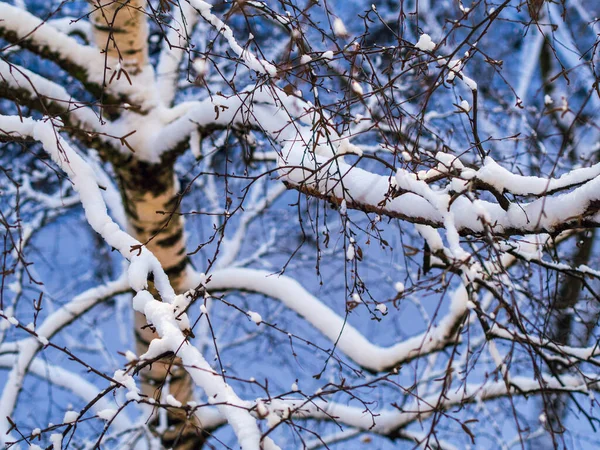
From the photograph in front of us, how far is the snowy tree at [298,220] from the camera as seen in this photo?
1311 mm

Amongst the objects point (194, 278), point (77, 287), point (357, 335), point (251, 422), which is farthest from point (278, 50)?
point (251, 422)

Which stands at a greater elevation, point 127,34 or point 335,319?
point 127,34

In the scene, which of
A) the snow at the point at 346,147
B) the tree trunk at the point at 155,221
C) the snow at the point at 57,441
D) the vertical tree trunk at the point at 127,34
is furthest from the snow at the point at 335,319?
the snow at the point at 57,441

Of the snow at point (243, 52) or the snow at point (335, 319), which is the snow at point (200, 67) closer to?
the snow at point (243, 52)

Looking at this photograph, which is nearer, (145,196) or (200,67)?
(200,67)

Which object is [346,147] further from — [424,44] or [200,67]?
[200,67]

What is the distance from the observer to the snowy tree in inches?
51.6

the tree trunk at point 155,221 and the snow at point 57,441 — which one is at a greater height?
the tree trunk at point 155,221

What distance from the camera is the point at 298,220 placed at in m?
2.85

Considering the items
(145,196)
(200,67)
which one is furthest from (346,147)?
(145,196)

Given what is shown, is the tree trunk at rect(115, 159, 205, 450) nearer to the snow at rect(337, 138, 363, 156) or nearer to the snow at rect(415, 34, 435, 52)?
the snow at rect(337, 138, 363, 156)

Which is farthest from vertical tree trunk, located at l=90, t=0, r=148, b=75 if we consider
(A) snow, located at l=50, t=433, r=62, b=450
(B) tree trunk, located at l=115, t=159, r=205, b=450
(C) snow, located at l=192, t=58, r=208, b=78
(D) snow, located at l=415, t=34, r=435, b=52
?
(A) snow, located at l=50, t=433, r=62, b=450

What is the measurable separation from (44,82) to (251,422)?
216 cm

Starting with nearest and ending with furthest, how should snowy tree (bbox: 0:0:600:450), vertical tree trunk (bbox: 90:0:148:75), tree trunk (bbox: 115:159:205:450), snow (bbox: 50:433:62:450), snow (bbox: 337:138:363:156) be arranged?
snow (bbox: 50:433:62:450) < snowy tree (bbox: 0:0:600:450) < snow (bbox: 337:138:363:156) < vertical tree trunk (bbox: 90:0:148:75) < tree trunk (bbox: 115:159:205:450)
